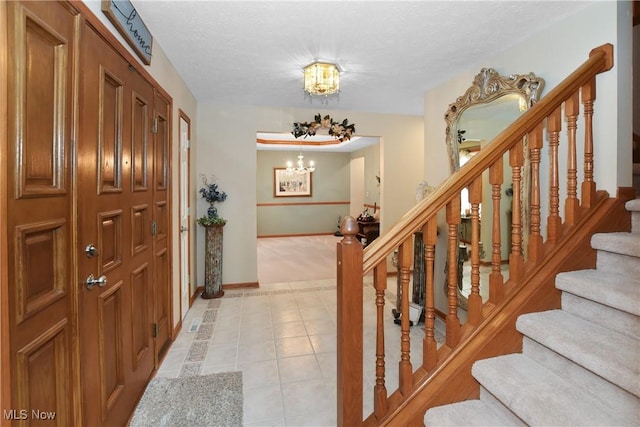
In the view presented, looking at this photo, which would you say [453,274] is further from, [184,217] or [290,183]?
[290,183]

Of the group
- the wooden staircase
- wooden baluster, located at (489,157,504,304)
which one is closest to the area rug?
the wooden staircase

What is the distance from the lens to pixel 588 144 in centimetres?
174

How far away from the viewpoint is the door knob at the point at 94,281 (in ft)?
4.47

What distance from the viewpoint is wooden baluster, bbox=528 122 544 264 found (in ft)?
5.21

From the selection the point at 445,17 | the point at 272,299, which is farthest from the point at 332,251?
the point at 445,17

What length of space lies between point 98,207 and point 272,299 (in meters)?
2.68

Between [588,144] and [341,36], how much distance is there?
66.7 inches

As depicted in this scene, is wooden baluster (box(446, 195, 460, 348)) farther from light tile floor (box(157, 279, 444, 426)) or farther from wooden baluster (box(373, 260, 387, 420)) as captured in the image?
light tile floor (box(157, 279, 444, 426))

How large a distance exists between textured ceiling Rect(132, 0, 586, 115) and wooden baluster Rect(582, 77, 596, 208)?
62 centimetres

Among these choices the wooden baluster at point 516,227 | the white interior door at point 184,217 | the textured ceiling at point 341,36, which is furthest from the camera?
the white interior door at point 184,217

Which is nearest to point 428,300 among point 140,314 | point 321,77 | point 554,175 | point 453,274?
point 453,274

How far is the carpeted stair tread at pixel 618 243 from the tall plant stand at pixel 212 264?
3.51 m

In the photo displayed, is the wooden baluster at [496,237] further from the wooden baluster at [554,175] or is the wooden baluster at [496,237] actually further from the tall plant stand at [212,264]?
the tall plant stand at [212,264]

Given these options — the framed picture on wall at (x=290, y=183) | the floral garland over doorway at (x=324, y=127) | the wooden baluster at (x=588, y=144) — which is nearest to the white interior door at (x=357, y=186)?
the framed picture on wall at (x=290, y=183)
